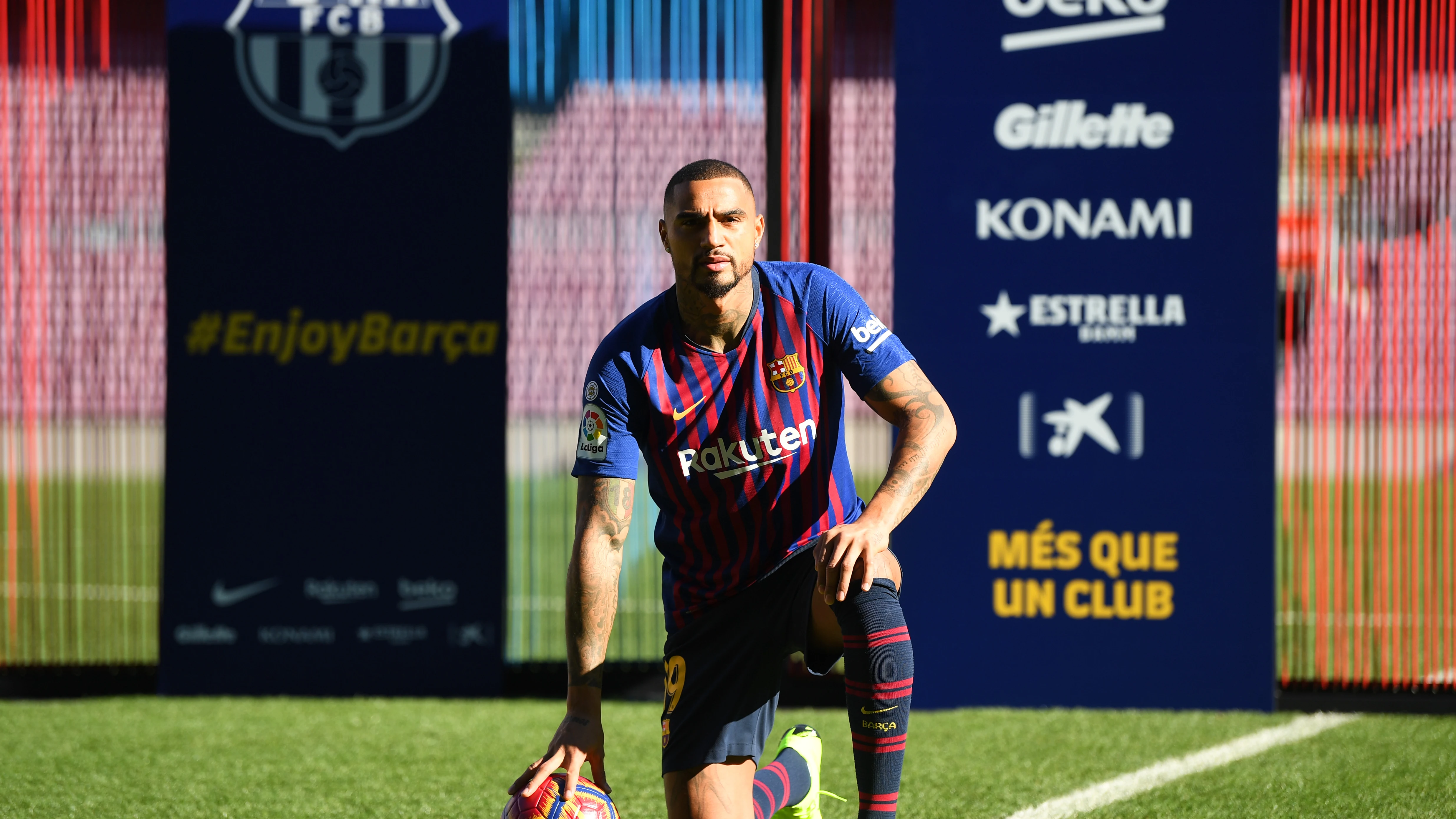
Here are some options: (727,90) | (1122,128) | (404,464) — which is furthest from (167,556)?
(1122,128)

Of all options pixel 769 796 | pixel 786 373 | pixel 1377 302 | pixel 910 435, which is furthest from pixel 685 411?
pixel 1377 302

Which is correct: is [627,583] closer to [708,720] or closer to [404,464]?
[404,464]

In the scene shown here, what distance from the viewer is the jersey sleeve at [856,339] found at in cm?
278

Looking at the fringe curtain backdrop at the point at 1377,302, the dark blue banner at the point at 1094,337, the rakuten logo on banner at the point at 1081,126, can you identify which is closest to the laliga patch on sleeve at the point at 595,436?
the dark blue banner at the point at 1094,337

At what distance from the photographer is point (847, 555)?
2.37 m

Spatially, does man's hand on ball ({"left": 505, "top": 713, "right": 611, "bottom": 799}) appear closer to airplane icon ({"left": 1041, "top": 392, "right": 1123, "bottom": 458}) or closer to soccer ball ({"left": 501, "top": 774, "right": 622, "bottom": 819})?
soccer ball ({"left": 501, "top": 774, "right": 622, "bottom": 819})

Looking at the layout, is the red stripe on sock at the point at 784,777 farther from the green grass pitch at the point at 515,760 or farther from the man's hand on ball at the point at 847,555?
the man's hand on ball at the point at 847,555

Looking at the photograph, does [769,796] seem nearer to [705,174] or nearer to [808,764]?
[808,764]

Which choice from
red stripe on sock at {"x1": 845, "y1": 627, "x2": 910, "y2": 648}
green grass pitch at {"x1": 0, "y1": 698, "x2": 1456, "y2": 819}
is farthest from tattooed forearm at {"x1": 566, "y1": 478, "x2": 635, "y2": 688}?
green grass pitch at {"x1": 0, "y1": 698, "x2": 1456, "y2": 819}

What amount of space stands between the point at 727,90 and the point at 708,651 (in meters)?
2.80

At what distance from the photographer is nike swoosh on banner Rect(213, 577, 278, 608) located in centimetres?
491

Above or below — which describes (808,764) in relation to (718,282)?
below

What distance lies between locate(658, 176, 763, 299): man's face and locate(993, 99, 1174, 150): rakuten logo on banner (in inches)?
84.4

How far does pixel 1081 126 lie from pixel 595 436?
258 centimetres
